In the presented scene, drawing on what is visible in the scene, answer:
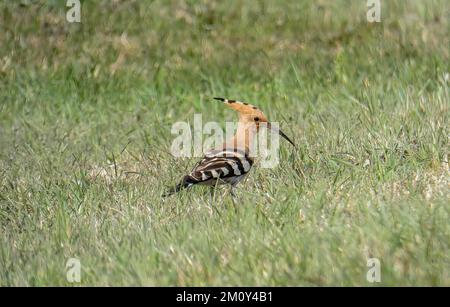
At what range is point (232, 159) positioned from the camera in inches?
270

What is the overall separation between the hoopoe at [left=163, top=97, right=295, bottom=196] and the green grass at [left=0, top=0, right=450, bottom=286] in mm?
139

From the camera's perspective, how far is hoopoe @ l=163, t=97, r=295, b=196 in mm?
6676

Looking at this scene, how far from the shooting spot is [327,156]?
694 centimetres

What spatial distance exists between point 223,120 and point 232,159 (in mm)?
2333

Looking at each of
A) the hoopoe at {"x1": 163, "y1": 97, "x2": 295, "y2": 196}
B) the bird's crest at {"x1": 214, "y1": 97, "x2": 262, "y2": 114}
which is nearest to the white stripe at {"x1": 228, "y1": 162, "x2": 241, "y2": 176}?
the hoopoe at {"x1": 163, "y1": 97, "x2": 295, "y2": 196}

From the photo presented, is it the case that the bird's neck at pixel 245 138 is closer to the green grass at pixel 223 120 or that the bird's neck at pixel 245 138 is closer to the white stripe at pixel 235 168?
the green grass at pixel 223 120

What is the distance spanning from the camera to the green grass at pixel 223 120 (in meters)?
5.09

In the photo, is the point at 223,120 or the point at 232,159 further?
the point at 223,120

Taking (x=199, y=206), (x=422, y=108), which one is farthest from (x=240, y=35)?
(x=199, y=206)

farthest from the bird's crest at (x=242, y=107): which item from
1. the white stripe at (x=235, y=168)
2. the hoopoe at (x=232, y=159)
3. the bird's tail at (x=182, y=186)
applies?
the bird's tail at (x=182, y=186)

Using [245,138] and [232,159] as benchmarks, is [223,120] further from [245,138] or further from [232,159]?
[232,159]

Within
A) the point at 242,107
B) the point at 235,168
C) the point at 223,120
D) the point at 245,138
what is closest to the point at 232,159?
the point at 235,168

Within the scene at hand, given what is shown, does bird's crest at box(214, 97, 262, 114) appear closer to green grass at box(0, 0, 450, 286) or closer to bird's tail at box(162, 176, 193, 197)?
green grass at box(0, 0, 450, 286)

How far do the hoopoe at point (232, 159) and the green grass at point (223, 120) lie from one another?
0.46ft
